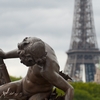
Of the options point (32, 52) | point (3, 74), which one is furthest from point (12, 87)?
point (32, 52)

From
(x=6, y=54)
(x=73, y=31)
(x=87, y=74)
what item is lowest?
(x=87, y=74)

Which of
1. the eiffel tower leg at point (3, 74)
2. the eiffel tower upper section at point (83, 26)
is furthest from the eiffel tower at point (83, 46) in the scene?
the eiffel tower leg at point (3, 74)

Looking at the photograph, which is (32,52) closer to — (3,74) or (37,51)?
(37,51)

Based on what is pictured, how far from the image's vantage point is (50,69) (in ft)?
24.8

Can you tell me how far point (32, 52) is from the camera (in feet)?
24.5

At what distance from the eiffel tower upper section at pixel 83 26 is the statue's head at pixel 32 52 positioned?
97989mm

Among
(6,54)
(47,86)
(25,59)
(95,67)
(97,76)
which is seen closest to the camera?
(25,59)

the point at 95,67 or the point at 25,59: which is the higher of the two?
the point at 25,59

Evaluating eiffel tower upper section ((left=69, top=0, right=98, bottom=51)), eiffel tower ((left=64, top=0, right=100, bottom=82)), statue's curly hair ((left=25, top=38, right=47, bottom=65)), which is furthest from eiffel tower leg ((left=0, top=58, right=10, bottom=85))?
eiffel tower upper section ((left=69, top=0, right=98, bottom=51))

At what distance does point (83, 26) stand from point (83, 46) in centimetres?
428

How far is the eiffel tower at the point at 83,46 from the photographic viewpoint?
3925 inches

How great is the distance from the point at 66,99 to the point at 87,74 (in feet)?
337

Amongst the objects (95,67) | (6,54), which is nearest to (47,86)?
(6,54)

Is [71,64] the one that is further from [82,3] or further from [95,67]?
[82,3]
